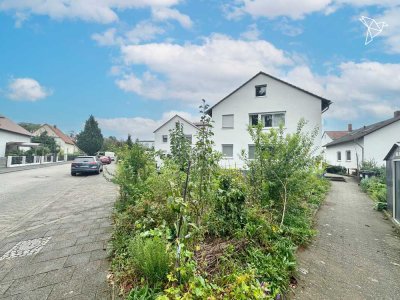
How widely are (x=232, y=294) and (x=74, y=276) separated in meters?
2.35

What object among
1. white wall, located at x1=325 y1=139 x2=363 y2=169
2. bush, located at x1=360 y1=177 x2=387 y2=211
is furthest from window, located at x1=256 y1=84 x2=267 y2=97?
bush, located at x1=360 y1=177 x2=387 y2=211

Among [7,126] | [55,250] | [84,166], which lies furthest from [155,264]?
[7,126]

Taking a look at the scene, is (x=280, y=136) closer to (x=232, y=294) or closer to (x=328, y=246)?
(x=328, y=246)

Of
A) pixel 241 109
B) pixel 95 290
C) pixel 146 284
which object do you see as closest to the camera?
pixel 146 284

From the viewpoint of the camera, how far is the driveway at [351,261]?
359cm

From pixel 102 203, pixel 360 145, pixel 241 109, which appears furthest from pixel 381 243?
pixel 360 145

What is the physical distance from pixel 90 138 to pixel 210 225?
6217cm

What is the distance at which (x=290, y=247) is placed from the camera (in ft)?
13.9

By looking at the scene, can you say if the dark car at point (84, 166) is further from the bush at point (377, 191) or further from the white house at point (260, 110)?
the bush at point (377, 191)

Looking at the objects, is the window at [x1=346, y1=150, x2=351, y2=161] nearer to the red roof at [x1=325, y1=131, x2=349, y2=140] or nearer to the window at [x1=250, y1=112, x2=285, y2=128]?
the window at [x1=250, y1=112, x2=285, y2=128]

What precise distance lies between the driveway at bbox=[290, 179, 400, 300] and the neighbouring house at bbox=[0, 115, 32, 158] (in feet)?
121

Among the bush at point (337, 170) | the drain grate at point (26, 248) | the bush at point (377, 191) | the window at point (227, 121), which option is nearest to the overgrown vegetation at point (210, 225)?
the drain grate at point (26, 248)

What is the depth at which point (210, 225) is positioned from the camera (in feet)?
13.6

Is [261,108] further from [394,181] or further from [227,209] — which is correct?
[227,209]
